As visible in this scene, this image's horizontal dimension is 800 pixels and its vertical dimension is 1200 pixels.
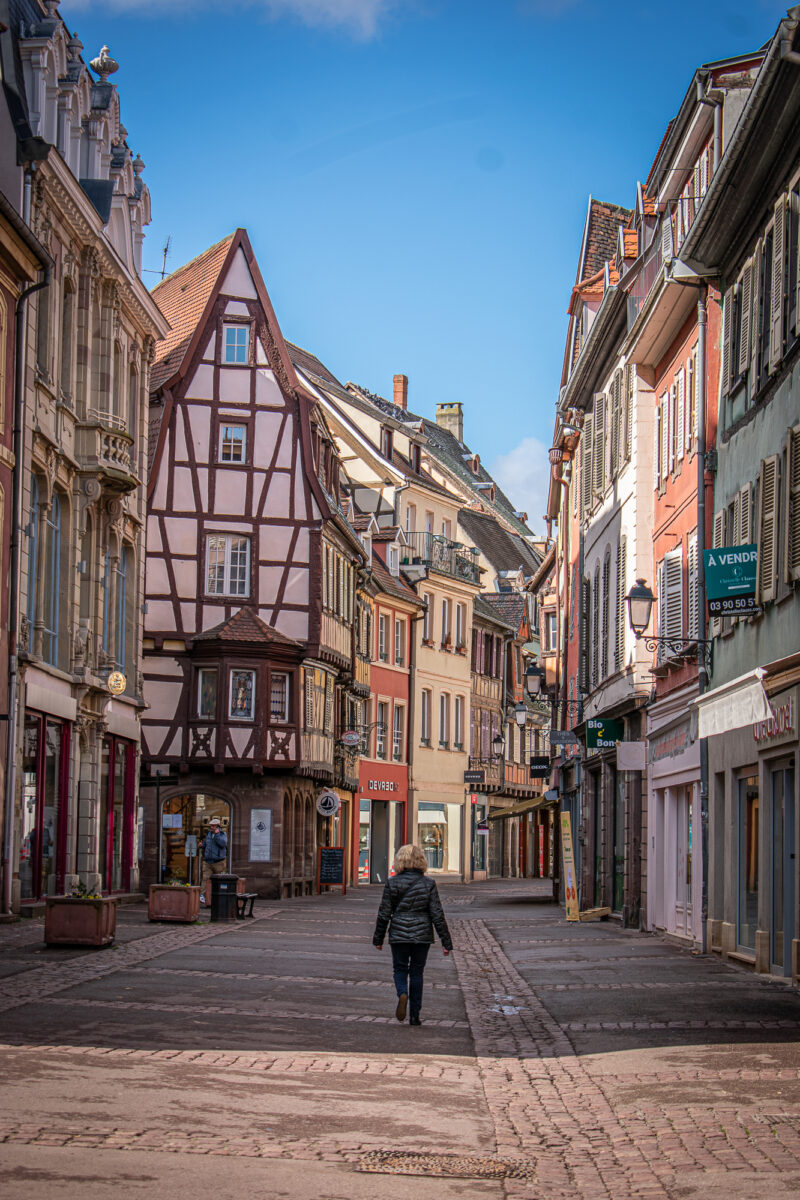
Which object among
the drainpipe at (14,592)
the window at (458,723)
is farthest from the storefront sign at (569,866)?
the window at (458,723)

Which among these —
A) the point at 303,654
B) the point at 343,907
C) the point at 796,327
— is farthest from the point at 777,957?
the point at 303,654

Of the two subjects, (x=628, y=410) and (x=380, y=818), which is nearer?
(x=628, y=410)

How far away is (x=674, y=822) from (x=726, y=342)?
25.5 ft

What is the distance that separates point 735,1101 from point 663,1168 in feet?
5.81

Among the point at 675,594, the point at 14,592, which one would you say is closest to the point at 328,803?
the point at 14,592

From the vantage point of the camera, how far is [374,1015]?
1419 cm

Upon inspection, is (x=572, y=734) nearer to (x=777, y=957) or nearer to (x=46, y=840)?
(x=46, y=840)

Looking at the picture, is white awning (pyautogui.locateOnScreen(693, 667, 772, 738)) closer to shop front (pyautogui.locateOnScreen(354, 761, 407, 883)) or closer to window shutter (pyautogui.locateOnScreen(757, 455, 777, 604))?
window shutter (pyautogui.locateOnScreen(757, 455, 777, 604))

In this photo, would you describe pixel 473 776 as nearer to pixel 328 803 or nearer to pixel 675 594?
pixel 328 803

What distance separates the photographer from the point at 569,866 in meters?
26.8

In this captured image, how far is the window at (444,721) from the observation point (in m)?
63.4

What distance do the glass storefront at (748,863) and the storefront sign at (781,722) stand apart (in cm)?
135

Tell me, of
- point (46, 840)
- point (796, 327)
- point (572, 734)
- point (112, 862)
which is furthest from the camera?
point (572, 734)

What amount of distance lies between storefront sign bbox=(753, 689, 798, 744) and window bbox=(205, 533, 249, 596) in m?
25.7
